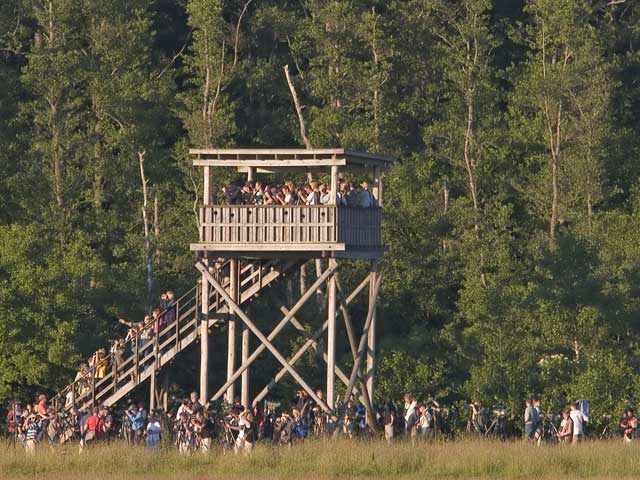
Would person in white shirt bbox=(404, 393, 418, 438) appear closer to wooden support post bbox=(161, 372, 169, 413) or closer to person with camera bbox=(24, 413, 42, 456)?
wooden support post bbox=(161, 372, 169, 413)

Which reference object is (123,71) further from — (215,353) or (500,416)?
(500,416)

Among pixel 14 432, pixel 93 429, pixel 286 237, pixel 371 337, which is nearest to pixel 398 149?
pixel 371 337

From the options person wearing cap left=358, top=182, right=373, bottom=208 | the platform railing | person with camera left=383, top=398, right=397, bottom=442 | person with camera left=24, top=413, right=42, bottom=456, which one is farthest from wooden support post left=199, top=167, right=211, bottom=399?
person with camera left=383, top=398, right=397, bottom=442

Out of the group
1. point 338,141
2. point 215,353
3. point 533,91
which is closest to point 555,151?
point 533,91

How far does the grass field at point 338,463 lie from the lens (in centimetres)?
4172

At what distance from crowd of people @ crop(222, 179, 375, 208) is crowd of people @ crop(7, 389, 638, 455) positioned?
465 cm

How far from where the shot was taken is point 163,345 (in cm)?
5006

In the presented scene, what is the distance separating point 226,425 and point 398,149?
23.0 metres

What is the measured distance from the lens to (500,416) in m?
54.4

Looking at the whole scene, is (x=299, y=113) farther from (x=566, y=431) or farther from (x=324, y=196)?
(x=566, y=431)

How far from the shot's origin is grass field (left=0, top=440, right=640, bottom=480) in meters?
41.7

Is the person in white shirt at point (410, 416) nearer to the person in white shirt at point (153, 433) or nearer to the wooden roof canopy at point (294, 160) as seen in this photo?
the wooden roof canopy at point (294, 160)

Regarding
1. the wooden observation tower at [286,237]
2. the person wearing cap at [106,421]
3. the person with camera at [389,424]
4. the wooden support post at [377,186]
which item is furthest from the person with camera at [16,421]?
the wooden support post at [377,186]

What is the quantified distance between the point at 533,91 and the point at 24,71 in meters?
16.2
